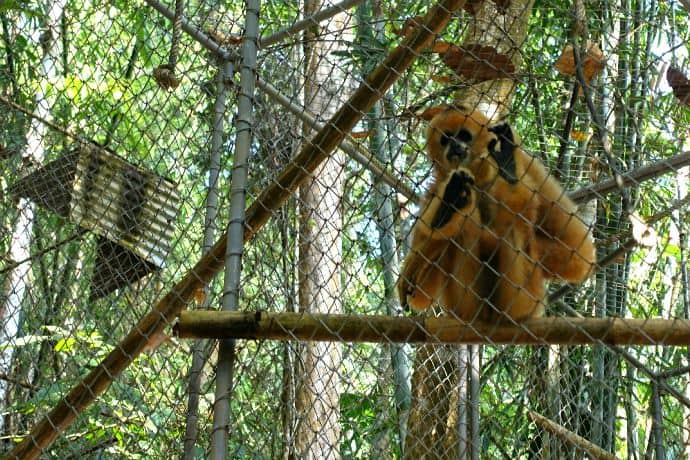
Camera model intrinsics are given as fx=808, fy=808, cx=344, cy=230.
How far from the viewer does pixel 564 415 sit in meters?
5.00

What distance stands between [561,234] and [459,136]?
665 mm

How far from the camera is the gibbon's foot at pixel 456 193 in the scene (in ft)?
9.94

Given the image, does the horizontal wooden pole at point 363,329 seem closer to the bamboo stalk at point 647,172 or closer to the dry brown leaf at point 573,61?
the bamboo stalk at point 647,172

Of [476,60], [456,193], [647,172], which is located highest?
[476,60]

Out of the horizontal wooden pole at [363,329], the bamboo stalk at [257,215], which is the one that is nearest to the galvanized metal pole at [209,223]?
the bamboo stalk at [257,215]

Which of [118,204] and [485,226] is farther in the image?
[118,204]

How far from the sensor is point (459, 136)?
350 cm

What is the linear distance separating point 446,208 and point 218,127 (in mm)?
1175

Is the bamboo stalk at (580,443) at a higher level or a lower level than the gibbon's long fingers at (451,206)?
lower

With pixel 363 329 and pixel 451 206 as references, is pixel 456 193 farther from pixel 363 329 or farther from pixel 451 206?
pixel 363 329

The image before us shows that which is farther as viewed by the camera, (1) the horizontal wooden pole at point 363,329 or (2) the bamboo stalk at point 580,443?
(2) the bamboo stalk at point 580,443

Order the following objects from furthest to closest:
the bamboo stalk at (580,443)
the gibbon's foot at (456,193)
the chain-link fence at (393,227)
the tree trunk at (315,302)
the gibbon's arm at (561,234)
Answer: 1. the tree trunk at (315,302)
2. the bamboo stalk at (580,443)
3. the gibbon's arm at (561,234)
4. the gibbon's foot at (456,193)
5. the chain-link fence at (393,227)

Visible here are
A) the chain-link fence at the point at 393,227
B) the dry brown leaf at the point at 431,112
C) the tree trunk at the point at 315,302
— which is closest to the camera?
the chain-link fence at the point at 393,227

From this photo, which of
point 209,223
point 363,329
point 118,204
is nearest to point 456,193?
point 363,329
